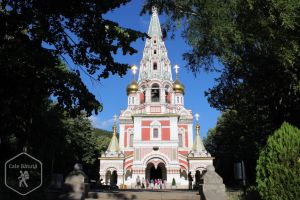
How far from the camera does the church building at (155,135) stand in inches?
1781

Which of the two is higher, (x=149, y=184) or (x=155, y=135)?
(x=155, y=135)

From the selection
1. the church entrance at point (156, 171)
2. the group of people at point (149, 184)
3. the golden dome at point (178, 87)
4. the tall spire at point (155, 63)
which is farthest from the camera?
the golden dome at point (178, 87)

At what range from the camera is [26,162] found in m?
7.18

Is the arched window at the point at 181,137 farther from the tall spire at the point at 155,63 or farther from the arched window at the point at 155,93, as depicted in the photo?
the tall spire at the point at 155,63

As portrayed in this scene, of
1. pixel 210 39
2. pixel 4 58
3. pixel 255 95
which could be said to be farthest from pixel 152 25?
pixel 4 58

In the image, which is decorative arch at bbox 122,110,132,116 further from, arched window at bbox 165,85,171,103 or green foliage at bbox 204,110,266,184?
green foliage at bbox 204,110,266,184

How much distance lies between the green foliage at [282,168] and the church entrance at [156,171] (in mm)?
35583

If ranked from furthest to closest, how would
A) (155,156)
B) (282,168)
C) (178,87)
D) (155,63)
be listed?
1. (178,87)
2. (155,63)
3. (155,156)
4. (282,168)

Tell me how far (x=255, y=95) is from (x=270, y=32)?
6.04 meters

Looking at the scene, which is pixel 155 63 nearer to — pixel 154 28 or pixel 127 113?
pixel 154 28

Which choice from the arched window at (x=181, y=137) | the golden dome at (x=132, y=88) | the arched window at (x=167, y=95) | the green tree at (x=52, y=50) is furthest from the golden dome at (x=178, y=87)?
the green tree at (x=52, y=50)

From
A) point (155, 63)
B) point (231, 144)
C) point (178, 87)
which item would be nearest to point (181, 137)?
point (178, 87)

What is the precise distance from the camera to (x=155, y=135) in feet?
153

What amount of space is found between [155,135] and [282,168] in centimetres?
3671
